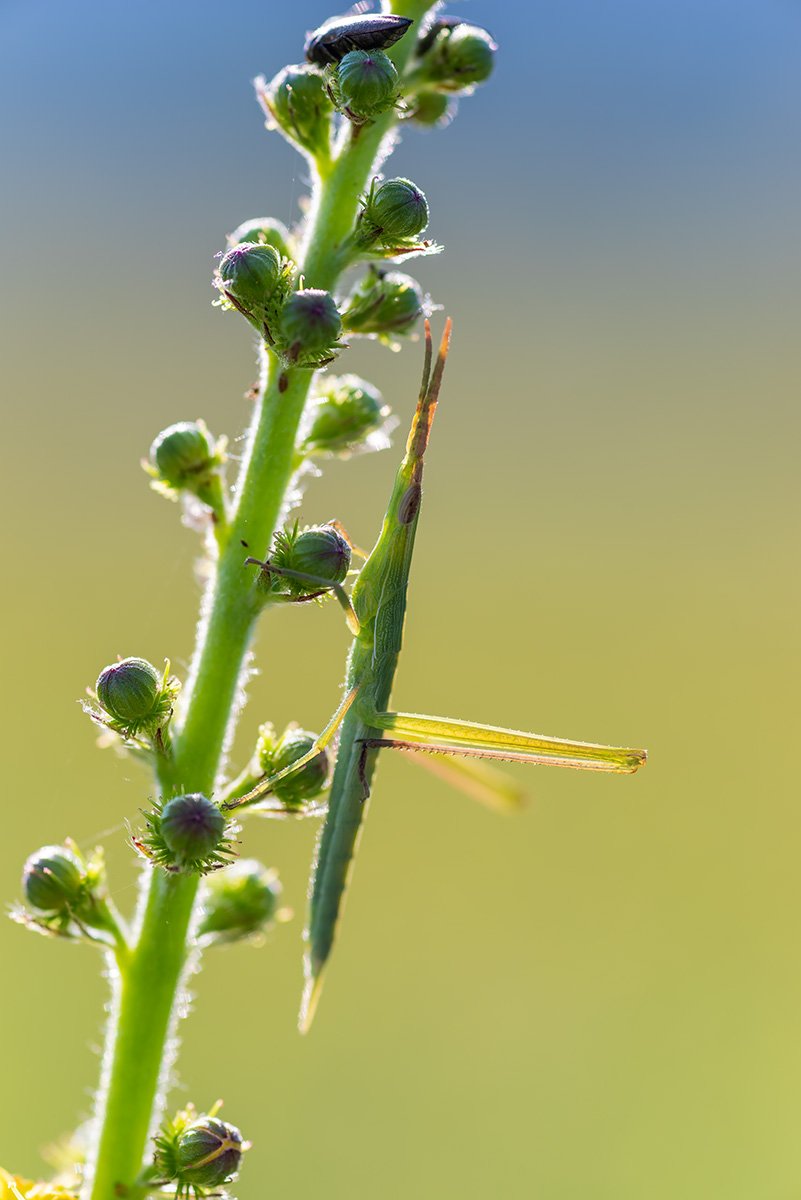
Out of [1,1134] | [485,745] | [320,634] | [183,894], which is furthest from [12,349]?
[183,894]

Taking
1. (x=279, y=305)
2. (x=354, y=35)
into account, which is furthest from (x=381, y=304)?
(x=354, y=35)

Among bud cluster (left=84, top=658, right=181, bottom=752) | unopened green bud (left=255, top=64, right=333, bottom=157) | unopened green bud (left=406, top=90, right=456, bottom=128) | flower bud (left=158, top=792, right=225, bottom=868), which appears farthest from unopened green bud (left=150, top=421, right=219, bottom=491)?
unopened green bud (left=406, top=90, right=456, bottom=128)

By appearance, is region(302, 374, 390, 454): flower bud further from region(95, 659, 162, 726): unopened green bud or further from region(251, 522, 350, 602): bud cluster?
region(95, 659, 162, 726): unopened green bud

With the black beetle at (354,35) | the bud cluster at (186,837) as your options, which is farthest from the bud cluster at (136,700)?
the black beetle at (354,35)

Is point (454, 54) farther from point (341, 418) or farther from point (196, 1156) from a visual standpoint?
point (196, 1156)

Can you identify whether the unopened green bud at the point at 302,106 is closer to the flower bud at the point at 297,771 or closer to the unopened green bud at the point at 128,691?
the unopened green bud at the point at 128,691

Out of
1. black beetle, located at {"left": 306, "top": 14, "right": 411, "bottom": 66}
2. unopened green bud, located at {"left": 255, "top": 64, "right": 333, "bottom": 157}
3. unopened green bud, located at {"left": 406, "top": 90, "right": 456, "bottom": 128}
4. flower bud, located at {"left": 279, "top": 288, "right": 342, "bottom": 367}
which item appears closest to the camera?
flower bud, located at {"left": 279, "top": 288, "right": 342, "bottom": 367}

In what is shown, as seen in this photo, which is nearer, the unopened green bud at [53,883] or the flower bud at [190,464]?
the unopened green bud at [53,883]
